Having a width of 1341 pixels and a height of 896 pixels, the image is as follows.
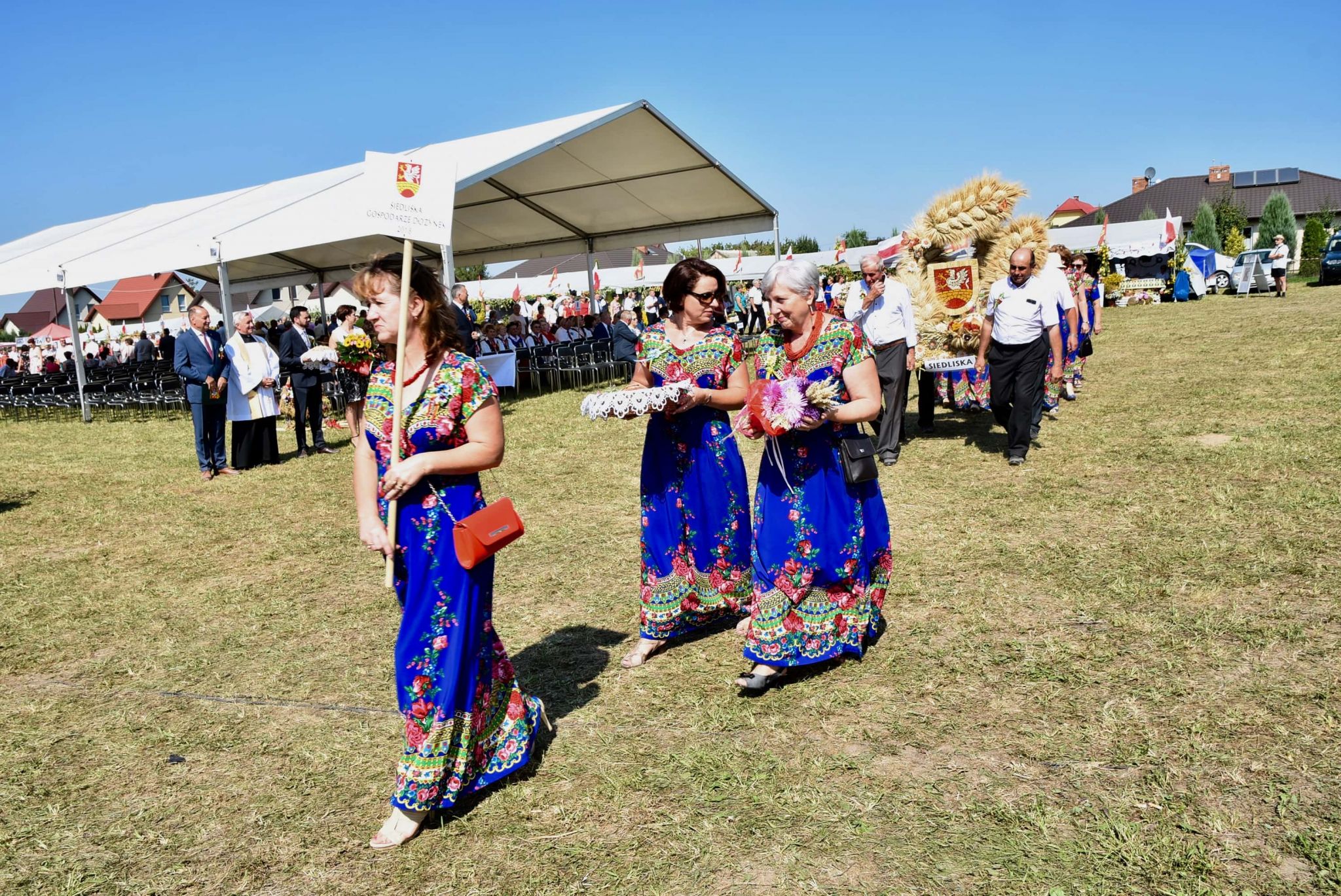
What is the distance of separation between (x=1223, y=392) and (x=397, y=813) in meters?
11.2

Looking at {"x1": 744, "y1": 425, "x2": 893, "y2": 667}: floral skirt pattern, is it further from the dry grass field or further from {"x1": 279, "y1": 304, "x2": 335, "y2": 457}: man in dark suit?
{"x1": 279, "y1": 304, "x2": 335, "y2": 457}: man in dark suit

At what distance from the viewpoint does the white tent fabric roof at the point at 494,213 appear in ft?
48.2

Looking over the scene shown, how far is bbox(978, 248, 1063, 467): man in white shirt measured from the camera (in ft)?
27.0

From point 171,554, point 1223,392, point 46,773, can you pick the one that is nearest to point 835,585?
point 46,773

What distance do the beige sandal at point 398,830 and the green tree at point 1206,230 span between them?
56.0m

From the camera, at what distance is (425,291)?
10.7 ft

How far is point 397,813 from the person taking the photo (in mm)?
3275

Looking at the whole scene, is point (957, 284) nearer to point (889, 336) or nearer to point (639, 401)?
point (889, 336)

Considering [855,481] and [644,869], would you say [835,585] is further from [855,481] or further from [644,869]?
[644,869]

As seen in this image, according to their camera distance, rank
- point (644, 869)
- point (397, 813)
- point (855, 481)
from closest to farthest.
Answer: point (644, 869)
point (397, 813)
point (855, 481)

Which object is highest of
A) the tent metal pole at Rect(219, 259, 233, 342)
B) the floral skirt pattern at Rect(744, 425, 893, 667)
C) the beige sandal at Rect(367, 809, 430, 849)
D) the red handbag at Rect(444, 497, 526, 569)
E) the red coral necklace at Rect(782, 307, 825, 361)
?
the tent metal pole at Rect(219, 259, 233, 342)

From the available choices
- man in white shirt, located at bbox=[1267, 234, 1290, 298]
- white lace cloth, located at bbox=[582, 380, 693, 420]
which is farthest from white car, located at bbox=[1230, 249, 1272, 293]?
white lace cloth, located at bbox=[582, 380, 693, 420]

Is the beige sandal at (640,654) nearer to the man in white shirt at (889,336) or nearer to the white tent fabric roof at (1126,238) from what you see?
the man in white shirt at (889,336)

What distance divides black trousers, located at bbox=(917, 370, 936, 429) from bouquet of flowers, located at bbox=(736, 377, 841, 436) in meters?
6.78
